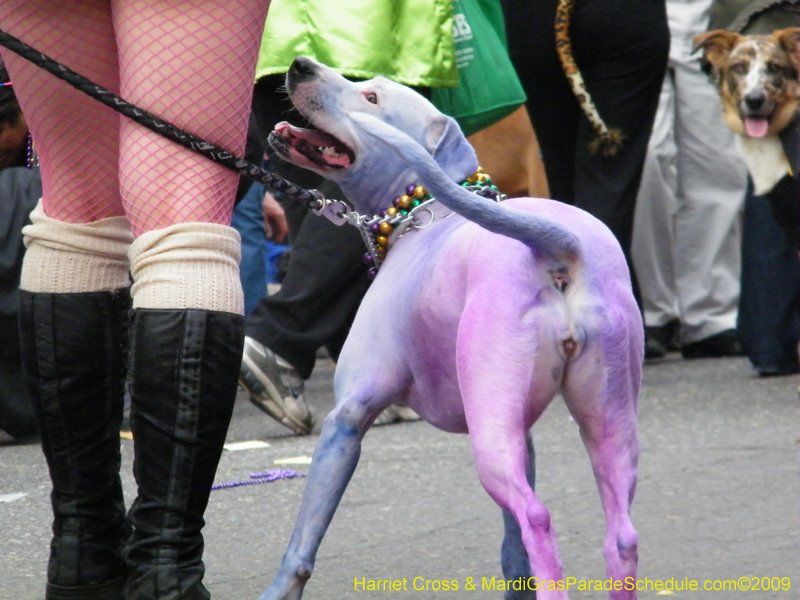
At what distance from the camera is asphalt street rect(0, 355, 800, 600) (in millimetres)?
2697

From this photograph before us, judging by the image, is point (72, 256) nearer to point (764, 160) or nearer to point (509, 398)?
point (509, 398)

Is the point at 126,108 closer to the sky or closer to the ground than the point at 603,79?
closer to the sky

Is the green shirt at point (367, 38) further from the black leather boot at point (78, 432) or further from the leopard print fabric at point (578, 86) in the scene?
the black leather boot at point (78, 432)

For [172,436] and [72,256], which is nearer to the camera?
Result: [172,436]

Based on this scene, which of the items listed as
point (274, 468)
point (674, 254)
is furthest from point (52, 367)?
point (674, 254)

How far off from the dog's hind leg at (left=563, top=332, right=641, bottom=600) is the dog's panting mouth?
11.2 feet

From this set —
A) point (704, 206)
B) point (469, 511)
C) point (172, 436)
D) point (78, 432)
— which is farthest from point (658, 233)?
point (172, 436)

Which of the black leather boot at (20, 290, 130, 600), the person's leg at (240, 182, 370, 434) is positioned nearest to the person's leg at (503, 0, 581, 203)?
the person's leg at (240, 182, 370, 434)

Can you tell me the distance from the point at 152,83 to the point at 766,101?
3.75 metres

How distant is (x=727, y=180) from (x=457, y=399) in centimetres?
467

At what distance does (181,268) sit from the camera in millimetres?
2145

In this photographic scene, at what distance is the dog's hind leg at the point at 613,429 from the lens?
2100mm

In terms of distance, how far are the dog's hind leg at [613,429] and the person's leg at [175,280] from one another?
0.59m

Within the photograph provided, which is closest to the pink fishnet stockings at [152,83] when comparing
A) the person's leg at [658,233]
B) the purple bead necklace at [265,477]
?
the purple bead necklace at [265,477]
